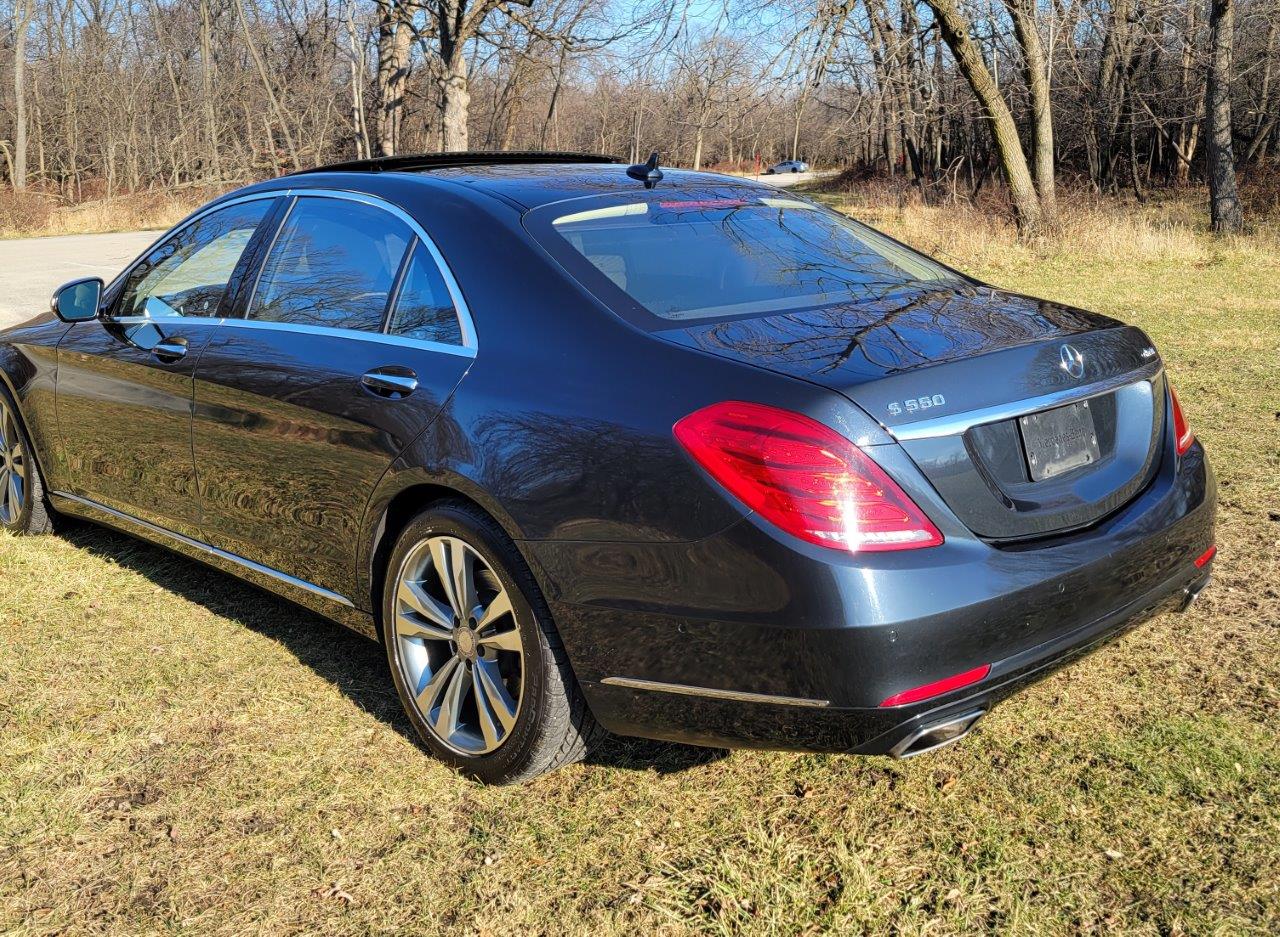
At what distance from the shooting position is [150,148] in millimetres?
42500

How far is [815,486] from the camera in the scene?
7.84 feet

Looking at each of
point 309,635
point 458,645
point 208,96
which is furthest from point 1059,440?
point 208,96

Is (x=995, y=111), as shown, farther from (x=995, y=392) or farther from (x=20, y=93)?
(x=20, y=93)

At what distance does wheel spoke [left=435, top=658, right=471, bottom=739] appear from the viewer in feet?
10.4

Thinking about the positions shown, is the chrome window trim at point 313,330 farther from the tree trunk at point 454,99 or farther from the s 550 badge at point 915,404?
the tree trunk at point 454,99

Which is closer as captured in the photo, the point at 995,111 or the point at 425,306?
the point at 425,306

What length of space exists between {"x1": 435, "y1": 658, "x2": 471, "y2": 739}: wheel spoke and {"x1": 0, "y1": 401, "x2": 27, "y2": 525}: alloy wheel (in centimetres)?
307

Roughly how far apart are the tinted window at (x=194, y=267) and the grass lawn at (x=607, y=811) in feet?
3.97

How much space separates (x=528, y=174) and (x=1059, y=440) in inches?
75.4

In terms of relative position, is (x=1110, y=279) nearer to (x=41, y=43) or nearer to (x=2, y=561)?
(x=2, y=561)

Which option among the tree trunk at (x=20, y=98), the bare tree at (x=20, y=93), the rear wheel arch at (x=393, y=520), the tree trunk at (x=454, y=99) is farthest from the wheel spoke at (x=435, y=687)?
the tree trunk at (x=20, y=98)

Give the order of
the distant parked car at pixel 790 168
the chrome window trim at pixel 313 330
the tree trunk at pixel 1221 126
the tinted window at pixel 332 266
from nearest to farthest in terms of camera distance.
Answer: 1. the chrome window trim at pixel 313 330
2. the tinted window at pixel 332 266
3. the tree trunk at pixel 1221 126
4. the distant parked car at pixel 790 168

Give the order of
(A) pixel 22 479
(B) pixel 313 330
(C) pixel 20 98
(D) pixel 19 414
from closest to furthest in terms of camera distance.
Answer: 1. (B) pixel 313 330
2. (D) pixel 19 414
3. (A) pixel 22 479
4. (C) pixel 20 98

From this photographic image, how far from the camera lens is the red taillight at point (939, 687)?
242 cm
